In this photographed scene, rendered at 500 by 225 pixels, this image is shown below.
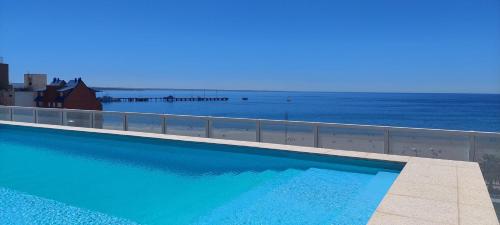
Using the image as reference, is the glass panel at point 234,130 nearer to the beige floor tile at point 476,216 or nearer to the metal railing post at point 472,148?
the metal railing post at point 472,148

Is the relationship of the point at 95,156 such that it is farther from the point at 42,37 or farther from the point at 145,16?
the point at 42,37

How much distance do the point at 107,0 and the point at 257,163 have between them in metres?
25.6

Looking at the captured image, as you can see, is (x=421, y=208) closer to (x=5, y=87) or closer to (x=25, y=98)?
→ (x=25, y=98)

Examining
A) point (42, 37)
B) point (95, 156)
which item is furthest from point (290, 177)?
point (42, 37)

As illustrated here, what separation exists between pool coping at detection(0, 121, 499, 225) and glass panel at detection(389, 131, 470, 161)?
0.77 feet

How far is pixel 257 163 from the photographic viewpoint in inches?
396

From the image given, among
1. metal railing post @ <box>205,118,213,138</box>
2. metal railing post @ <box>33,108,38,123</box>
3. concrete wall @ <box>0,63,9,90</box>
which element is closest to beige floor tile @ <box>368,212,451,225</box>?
metal railing post @ <box>205,118,213,138</box>

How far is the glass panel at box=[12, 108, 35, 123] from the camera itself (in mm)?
17102

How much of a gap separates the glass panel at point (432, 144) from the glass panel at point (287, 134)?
85.4 inches

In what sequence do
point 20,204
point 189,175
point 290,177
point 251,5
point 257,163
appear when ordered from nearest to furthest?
point 20,204, point 290,177, point 189,175, point 257,163, point 251,5

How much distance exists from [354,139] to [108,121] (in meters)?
9.19

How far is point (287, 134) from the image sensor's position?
10.8 metres

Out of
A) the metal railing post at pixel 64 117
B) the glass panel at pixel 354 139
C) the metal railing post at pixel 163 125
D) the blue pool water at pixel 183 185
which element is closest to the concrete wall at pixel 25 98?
the metal railing post at pixel 64 117

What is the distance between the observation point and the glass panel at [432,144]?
8.48 metres
